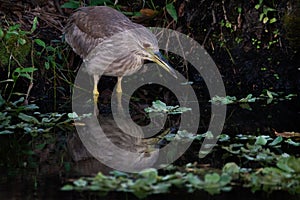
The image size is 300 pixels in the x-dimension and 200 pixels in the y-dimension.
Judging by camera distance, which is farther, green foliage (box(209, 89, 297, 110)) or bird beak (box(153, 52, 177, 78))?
green foliage (box(209, 89, 297, 110))

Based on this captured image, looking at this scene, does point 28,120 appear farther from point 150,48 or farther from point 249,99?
point 249,99

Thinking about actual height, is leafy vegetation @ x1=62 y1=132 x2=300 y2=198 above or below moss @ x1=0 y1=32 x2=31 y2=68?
below

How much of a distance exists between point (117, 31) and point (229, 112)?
1472mm

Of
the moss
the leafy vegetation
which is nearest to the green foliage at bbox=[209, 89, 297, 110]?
the moss

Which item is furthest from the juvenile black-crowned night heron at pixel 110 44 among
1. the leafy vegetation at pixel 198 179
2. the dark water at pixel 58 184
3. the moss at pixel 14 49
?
the leafy vegetation at pixel 198 179

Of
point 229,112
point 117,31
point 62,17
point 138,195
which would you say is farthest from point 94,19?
point 138,195

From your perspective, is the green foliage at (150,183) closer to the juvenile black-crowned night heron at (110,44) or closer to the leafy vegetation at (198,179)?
the leafy vegetation at (198,179)

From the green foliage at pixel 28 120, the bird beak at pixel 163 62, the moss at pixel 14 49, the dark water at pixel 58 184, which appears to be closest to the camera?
the dark water at pixel 58 184

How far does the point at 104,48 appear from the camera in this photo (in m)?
6.91

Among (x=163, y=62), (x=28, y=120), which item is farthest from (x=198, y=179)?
(x=163, y=62)

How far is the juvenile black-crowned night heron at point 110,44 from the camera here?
682cm

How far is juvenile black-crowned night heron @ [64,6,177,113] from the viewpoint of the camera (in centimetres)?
682

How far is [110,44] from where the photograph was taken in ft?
22.7

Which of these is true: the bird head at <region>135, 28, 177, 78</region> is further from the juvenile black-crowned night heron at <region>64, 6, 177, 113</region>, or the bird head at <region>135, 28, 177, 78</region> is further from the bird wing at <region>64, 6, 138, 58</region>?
the bird wing at <region>64, 6, 138, 58</region>
